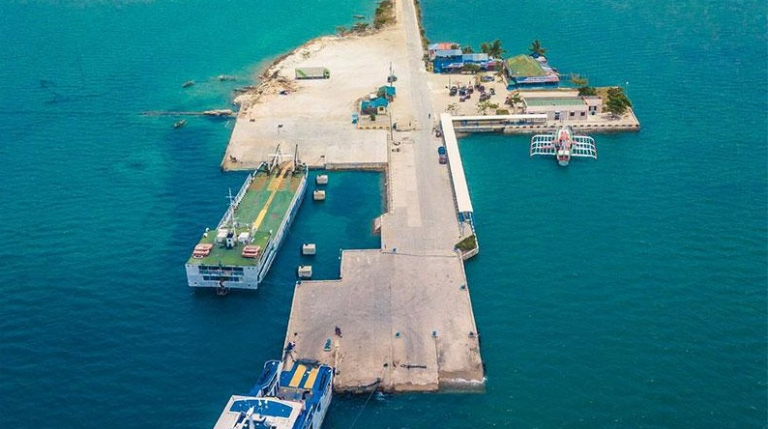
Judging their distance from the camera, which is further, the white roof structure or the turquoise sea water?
the white roof structure

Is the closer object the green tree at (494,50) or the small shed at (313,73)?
the small shed at (313,73)

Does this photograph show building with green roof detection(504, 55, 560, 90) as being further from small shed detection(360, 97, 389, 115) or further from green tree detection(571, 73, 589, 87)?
small shed detection(360, 97, 389, 115)

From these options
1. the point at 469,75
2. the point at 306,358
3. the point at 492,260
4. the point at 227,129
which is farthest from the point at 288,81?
the point at 306,358

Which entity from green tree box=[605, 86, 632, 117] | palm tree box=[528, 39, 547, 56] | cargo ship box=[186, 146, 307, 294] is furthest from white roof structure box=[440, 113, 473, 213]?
palm tree box=[528, 39, 547, 56]

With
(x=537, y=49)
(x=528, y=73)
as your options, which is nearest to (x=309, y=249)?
(x=528, y=73)

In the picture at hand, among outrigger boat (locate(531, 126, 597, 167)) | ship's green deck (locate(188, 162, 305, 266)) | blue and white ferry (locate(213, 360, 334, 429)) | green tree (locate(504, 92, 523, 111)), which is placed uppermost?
green tree (locate(504, 92, 523, 111))

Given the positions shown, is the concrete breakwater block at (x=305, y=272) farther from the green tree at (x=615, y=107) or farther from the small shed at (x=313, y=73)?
the green tree at (x=615, y=107)

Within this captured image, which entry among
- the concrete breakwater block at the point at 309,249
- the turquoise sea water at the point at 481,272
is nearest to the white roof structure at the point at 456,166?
the turquoise sea water at the point at 481,272
